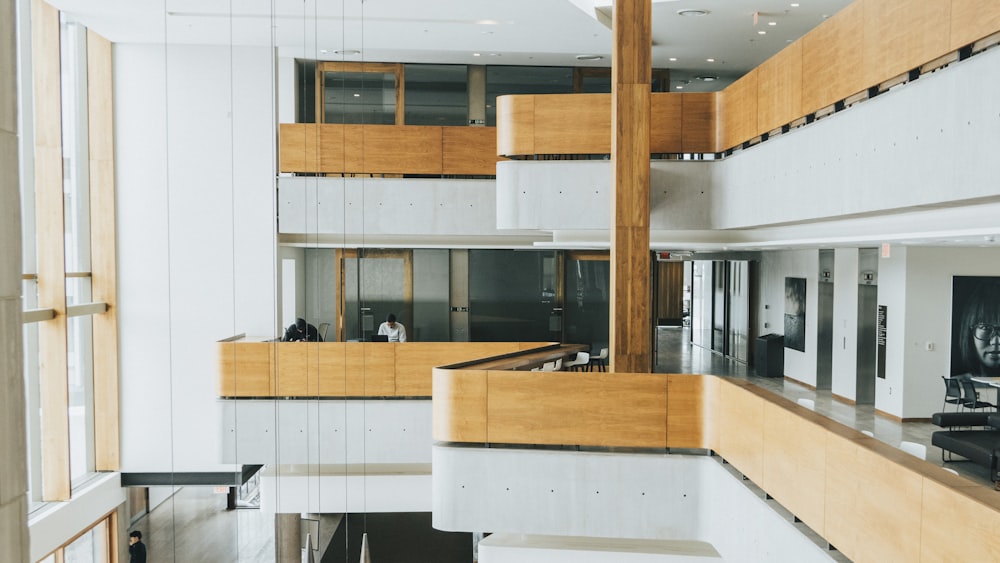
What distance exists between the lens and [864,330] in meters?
12.5

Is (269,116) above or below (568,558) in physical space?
above

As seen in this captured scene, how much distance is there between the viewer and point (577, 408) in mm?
9805

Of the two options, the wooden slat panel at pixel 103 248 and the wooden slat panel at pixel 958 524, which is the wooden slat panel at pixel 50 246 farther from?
the wooden slat panel at pixel 958 524

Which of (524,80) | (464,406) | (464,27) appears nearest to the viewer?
(464,406)

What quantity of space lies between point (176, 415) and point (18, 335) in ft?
48.0

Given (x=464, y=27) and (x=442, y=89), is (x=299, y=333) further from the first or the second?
(x=442, y=89)

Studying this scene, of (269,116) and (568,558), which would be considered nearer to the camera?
(568,558)

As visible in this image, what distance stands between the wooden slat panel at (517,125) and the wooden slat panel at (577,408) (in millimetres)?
3990

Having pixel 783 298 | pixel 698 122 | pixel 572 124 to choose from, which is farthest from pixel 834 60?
pixel 783 298

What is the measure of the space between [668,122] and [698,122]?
0.44 m

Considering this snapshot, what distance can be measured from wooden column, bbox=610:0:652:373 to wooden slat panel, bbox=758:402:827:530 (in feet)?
8.92

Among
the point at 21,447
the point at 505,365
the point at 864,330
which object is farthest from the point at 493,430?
the point at 21,447

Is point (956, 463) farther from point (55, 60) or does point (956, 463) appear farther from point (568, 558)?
point (55, 60)

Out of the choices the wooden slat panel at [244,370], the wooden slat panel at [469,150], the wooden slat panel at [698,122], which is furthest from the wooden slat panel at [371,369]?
the wooden slat panel at [698,122]
